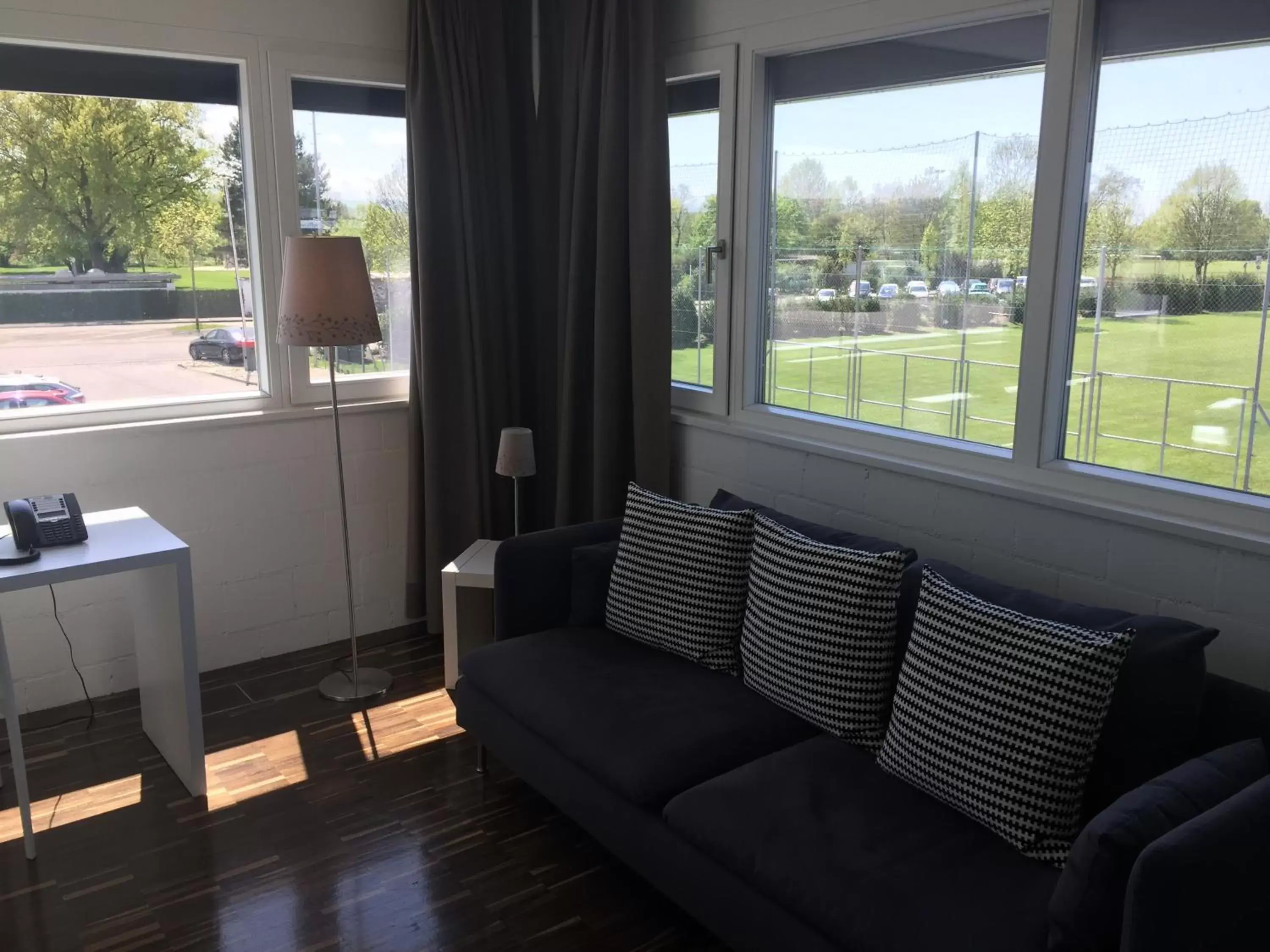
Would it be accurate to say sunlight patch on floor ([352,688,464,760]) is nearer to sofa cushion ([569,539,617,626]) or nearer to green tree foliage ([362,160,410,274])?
sofa cushion ([569,539,617,626])

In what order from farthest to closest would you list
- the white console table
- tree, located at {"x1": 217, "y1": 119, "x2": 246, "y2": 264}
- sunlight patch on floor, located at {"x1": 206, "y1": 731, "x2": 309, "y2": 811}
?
tree, located at {"x1": 217, "y1": 119, "x2": 246, "y2": 264}
sunlight patch on floor, located at {"x1": 206, "y1": 731, "x2": 309, "y2": 811}
the white console table

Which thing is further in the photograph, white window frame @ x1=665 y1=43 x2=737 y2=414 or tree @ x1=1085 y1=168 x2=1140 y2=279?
white window frame @ x1=665 y1=43 x2=737 y2=414

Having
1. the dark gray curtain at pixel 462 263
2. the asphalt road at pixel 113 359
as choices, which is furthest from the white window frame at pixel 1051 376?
the asphalt road at pixel 113 359

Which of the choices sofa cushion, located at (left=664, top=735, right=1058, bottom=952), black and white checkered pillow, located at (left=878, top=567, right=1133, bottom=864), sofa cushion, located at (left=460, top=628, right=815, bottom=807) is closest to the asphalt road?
sofa cushion, located at (left=460, top=628, right=815, bottom=807)

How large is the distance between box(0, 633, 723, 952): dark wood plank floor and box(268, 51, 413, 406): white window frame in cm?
120

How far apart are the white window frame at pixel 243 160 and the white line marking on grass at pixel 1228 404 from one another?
9.90 ft

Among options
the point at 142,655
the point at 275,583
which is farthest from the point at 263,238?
the point at 142,655

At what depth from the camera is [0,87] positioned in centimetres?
318

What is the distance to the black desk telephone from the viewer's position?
2682 mm

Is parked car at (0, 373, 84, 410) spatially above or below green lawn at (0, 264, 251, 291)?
below

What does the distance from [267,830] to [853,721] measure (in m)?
1.59

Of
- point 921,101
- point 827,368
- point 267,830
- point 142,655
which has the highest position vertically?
point 921,101

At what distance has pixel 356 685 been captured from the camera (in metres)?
3.58

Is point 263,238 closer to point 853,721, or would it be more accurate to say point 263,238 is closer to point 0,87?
point 0,87
